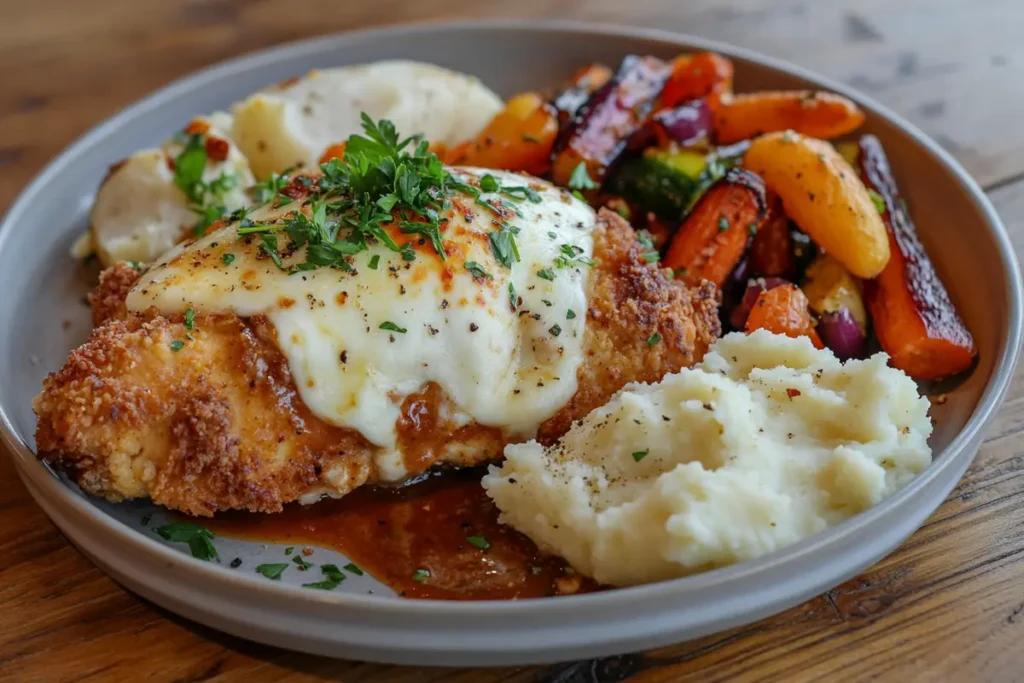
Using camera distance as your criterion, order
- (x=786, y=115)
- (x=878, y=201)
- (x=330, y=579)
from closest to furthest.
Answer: (x=330, y=579) → (x=878, y=201) → (x=786, y=115)

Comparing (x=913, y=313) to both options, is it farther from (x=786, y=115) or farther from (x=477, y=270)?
(x=477, y=270)

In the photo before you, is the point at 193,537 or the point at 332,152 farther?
the point at 332,152

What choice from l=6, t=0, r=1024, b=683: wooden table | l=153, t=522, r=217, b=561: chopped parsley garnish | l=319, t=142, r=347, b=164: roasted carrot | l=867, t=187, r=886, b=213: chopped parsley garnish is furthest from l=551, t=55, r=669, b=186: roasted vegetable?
l=153, t=522, r=217, b=561: chopped parsley garnish

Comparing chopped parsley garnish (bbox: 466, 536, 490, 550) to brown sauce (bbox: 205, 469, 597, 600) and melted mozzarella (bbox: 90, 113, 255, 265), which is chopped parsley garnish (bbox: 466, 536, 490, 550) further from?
melted mozzarella (bbox: 90, 113, 255, 265)

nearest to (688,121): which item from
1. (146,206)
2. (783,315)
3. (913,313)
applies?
(783,315)

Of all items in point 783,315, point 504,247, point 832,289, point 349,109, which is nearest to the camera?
point 504,247

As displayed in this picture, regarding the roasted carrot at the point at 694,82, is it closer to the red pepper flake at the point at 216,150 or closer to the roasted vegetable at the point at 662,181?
the roasted vegetable at the point at 662,181
